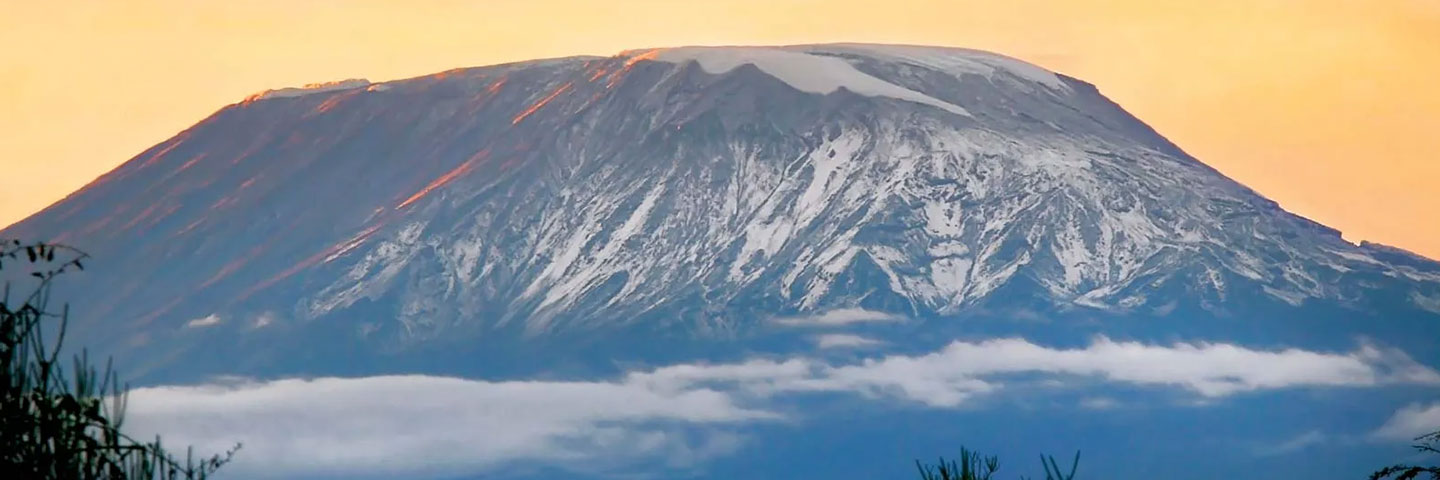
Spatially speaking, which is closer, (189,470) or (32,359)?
(189,470)

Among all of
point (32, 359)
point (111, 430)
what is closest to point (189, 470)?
point (111, 430)

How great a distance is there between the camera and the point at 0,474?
504 inches

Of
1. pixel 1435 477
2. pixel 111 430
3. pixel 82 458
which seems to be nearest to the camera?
pixel 111 430

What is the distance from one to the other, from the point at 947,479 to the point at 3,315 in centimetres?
596

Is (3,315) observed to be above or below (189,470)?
above

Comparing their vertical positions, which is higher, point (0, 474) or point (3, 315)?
point (3, 315)

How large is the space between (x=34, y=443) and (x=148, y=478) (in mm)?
1223

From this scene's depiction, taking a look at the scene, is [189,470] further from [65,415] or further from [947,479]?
[947,479]

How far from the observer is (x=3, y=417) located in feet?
42.7

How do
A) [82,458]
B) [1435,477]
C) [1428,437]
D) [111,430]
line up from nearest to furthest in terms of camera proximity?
1. [111,430]
2. [82,458]
3. [1435,477]
4. [1428,437]

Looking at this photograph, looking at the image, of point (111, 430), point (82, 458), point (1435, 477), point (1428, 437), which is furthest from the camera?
point (1428, 437)

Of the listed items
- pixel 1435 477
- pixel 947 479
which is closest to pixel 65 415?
pixel 947 479

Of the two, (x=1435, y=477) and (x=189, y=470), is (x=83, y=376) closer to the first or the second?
(x=189, y=470)

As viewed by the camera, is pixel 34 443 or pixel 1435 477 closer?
pixel 34 443
